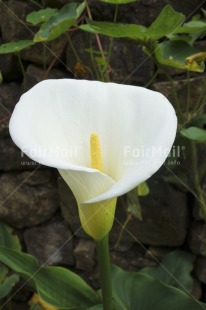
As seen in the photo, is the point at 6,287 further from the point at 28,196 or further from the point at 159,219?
the point at 159,219

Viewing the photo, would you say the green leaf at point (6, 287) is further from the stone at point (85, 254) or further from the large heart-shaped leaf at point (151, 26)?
the large heart-shaped leaf at point (151, 26)

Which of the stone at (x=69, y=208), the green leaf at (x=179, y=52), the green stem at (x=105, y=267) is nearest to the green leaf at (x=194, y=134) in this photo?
the green leaf at (x=179, y=52)

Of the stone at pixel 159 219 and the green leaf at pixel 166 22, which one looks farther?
the stone at pixel 159 219

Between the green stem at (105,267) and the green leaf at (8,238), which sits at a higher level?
the green stem at (105,267)

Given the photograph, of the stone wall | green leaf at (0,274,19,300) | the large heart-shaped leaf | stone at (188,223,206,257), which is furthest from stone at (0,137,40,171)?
the large heart-shaped leaf

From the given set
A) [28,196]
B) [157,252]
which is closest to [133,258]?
[157,252]

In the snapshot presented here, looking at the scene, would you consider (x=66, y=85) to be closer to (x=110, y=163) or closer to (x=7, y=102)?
(x=110, y=163)
